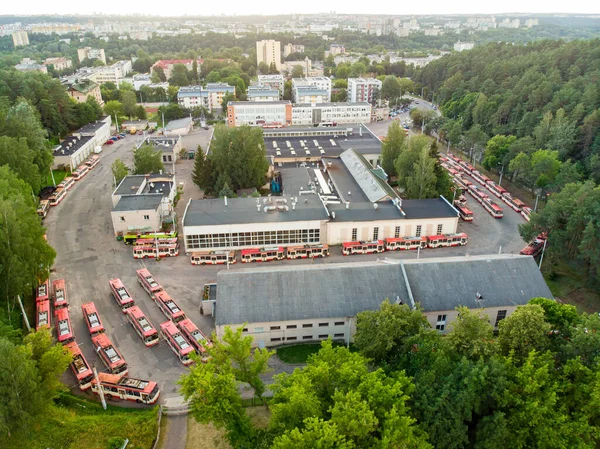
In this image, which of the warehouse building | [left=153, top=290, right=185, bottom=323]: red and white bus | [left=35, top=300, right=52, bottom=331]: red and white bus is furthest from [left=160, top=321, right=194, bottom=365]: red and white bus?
[left=35, top=300, right=52, bottom=331]: red and white bus

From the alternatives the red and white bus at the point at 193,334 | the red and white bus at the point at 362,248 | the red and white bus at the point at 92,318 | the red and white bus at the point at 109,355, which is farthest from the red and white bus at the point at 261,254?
the red and white bus at the point at 109,355

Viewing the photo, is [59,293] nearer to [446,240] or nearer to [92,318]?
[92,318]

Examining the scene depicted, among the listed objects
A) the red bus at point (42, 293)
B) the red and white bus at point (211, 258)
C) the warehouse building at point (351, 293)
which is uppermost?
the warehouse building at point (351, 293)

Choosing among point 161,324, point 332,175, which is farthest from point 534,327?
point 332,175

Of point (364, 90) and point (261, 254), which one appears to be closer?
point (261, 254)

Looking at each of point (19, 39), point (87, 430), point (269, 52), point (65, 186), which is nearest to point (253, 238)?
point (87, 430)

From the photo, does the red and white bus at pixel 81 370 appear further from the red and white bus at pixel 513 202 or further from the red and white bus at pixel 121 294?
the red and white bus at pixel 513 202
